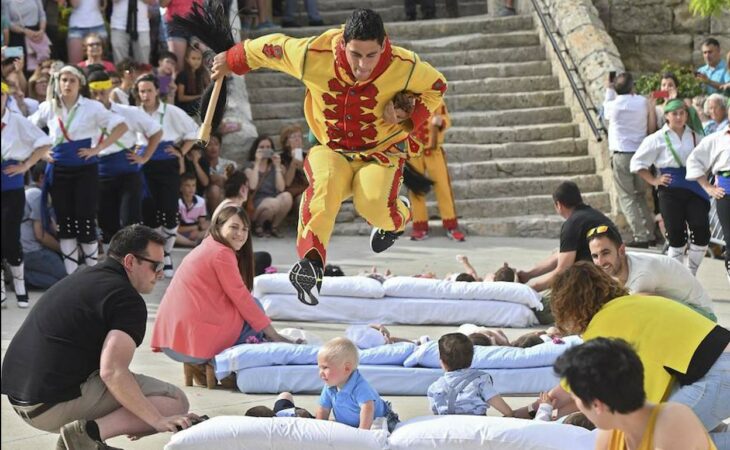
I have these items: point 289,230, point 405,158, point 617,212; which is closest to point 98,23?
point 289,230

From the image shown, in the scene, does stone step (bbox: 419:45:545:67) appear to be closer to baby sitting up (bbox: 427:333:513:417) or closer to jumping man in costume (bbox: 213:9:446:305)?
jumping man in costume (bbox: 213:9:446:305)

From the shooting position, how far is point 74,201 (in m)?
9.91

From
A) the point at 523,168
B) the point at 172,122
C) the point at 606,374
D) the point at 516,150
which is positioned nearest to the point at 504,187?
the point at 523,168

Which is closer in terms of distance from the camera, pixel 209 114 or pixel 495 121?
pixel 209 114

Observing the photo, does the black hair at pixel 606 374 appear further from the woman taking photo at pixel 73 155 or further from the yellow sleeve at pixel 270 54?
the woman taking photo at pixel 73 155

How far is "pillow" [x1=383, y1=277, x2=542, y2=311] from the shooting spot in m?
8.64

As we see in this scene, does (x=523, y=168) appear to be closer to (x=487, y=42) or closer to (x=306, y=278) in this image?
(x=487, y=42)

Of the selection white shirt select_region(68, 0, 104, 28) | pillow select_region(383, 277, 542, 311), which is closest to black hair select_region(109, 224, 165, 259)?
pillow select_region(383, 277, 542, 311)

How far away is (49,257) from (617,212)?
548 centimetres

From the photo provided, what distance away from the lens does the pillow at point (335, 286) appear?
8.81m

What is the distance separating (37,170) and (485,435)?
620cm

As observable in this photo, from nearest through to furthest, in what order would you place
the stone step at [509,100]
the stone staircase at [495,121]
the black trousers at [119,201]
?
the black trousers at [119,201] < the stone staircase at [495,121] < the stone step at [509,100]

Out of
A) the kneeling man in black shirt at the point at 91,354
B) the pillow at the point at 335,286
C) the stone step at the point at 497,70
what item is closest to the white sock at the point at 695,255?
the pillow at the point at 335,286

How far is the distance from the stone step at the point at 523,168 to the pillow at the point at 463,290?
4.64 m
